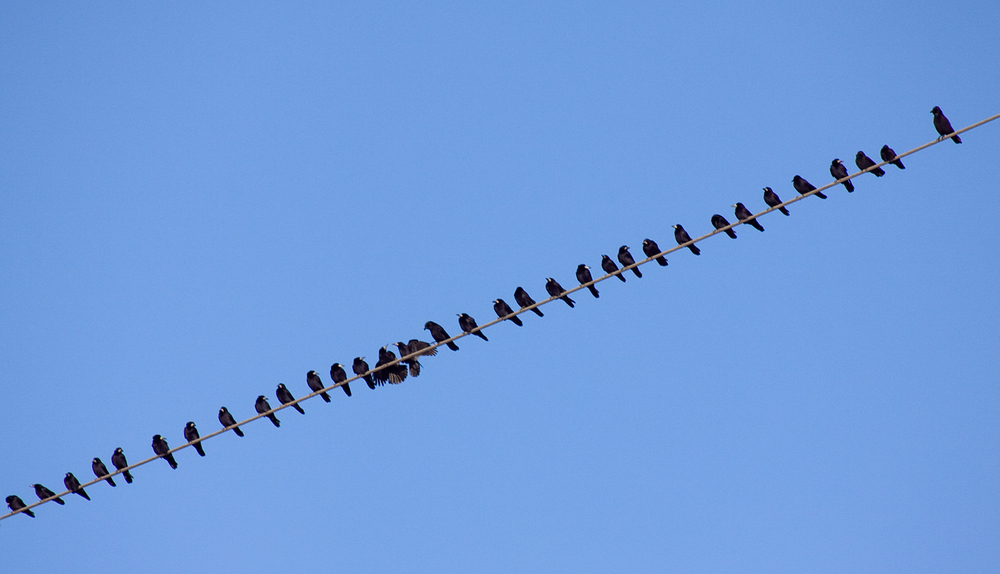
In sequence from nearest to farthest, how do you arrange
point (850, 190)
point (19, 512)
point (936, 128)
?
point (19, 512), point (850, 190), point (936, 128)

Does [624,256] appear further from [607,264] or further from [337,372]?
[337,372]

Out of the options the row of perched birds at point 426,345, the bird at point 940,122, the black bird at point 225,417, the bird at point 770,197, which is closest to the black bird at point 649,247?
the row of perched birds at point 426,345

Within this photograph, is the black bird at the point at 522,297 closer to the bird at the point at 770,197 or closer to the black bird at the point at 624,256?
the black bird at the point at 624,256

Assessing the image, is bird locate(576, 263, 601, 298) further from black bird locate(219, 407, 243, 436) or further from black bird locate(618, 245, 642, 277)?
black bird locate(219, 407, 243, 436)

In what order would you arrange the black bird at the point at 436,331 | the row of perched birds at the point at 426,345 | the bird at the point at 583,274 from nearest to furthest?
the row of perched birds at the point at 426,345
the black bird at the point at 436,331
the bird at the point at 583,274

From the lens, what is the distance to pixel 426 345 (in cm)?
1383

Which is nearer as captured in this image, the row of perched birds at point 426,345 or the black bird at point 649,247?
the row of perched birds at point 426,345

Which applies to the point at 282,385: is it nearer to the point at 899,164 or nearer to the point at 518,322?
the point at 518,322

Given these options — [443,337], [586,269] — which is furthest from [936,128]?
[443,337]

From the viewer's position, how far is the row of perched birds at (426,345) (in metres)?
13.3

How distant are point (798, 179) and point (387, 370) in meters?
7.12

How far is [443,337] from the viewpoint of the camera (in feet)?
49.5

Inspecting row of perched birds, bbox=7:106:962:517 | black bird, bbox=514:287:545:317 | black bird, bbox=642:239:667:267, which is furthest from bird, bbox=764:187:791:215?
black bird, bbox=514:287:545:317

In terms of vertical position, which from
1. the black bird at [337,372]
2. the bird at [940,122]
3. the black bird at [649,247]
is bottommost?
the bird at [940,122]
